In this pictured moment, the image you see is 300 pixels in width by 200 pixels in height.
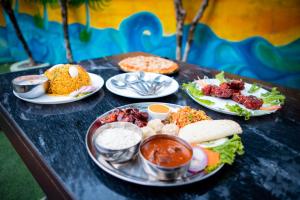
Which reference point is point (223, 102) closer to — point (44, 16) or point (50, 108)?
point (50, 108)

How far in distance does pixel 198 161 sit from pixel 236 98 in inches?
30.4

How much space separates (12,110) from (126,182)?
953 millimetres

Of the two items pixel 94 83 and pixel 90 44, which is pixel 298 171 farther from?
pixel 90 44

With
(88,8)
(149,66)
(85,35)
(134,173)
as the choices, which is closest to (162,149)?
(134,173)

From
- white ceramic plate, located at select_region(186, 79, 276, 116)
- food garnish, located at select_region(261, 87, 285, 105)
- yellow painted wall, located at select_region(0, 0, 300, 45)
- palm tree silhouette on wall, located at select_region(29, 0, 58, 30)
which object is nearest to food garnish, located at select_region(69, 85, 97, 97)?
white ceramic plate, located at select_region(186, 79, 276, 116)

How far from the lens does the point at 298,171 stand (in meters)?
1.01

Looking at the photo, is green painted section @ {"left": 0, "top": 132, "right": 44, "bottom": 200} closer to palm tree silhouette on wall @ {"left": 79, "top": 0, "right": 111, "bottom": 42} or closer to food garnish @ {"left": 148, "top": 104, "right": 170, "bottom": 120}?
food garnish @ {"left": 148, "top": 104, "right": 170, "bottom": 120}

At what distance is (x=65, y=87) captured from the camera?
161cm

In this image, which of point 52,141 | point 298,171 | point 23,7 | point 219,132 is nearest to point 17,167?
point 52,141

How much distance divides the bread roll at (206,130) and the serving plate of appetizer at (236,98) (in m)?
0.28

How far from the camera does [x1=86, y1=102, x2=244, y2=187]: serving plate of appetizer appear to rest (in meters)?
0.87

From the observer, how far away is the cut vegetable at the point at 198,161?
913mm

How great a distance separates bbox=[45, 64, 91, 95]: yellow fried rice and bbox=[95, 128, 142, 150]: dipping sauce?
0.70m

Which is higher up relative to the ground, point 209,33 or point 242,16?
point 242,16
